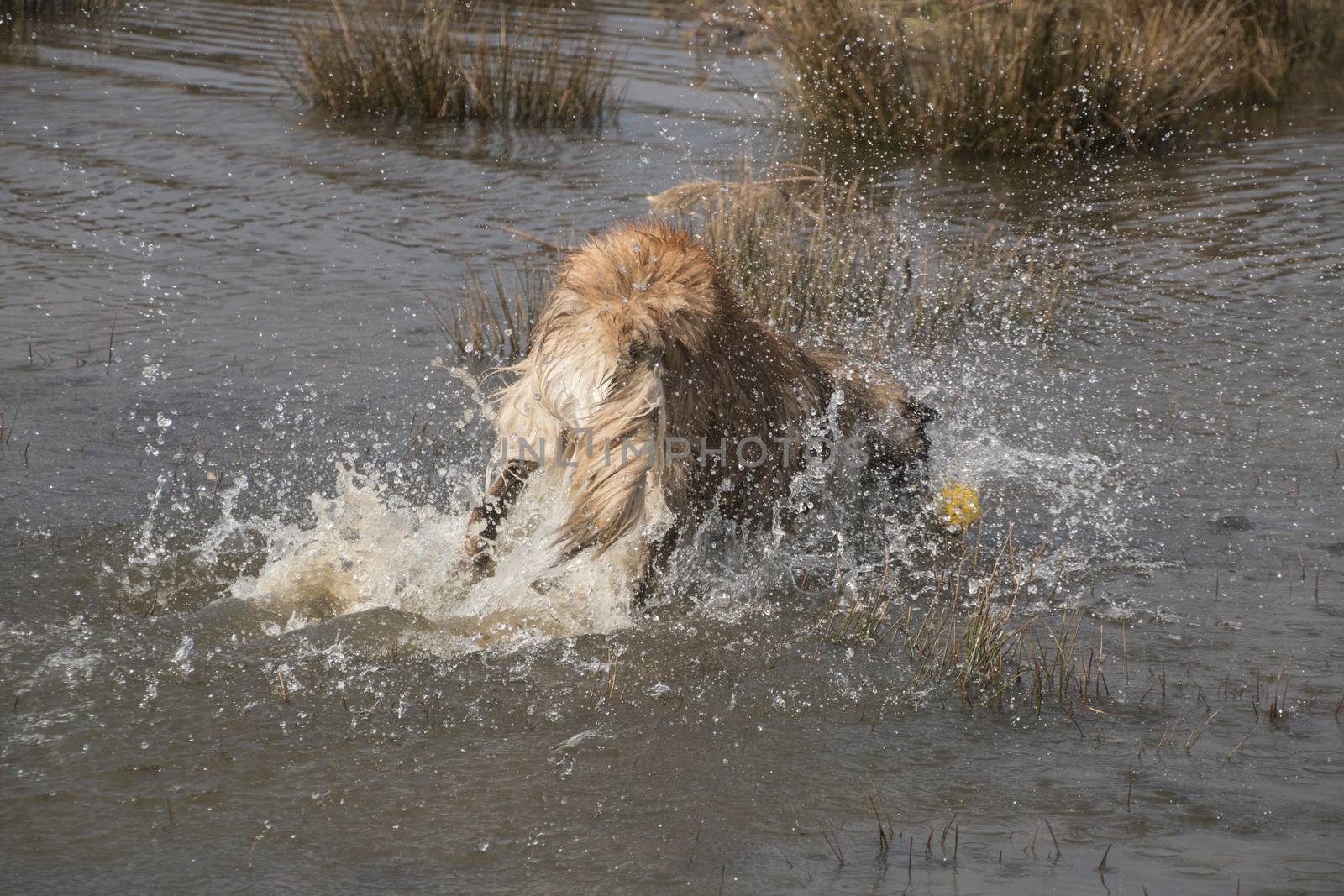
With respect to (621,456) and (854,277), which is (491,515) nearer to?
(621,456)

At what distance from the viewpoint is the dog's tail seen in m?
3.88

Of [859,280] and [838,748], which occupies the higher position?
[859,280]

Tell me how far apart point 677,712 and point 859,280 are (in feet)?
13.9

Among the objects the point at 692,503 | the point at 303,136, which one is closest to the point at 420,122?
the point at 303,136

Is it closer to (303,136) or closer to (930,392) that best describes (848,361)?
(930,392)

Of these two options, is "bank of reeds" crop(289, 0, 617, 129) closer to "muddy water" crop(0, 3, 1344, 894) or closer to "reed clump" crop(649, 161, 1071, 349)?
"muddy water" crop(0, 3, 1344, 894)

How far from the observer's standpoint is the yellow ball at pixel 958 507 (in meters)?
5.09

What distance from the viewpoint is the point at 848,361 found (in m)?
5.33

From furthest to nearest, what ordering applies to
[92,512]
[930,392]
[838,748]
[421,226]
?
[421,226] < [930,392] < [92,512] < [838,748]

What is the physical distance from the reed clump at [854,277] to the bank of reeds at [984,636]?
2.44 m

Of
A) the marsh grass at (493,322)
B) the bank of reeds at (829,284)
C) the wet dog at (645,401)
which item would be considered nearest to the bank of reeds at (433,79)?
the bank of reeds at (829,284)

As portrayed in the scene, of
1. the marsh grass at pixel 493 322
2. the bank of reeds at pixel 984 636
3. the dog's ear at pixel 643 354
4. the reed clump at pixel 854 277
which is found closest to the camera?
the dog's ear at pixel 643 354

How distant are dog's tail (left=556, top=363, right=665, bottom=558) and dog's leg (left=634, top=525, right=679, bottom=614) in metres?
0.25

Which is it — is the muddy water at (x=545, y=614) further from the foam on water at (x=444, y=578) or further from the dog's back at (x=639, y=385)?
the dog's back at (x=639, y=385)
